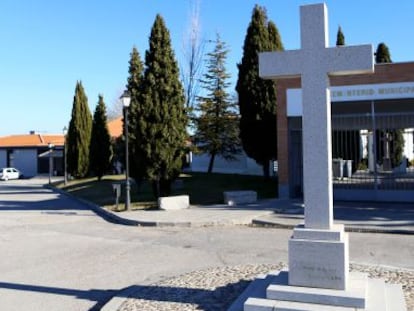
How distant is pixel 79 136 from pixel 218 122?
41.3 feet

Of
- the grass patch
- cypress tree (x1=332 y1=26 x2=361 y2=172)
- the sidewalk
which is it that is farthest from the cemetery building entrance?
the grass patch

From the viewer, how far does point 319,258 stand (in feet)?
19.1

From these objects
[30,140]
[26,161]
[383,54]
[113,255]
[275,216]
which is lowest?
[113,255]

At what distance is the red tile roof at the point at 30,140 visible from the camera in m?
71.1

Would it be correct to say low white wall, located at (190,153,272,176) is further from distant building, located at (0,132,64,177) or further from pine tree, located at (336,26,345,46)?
distant building, located at (0,132,64,177)

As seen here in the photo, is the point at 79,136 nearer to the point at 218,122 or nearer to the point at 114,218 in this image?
the point at 218,122

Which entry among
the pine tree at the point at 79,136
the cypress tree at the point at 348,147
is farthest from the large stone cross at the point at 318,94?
the pine tree at the point at 79,136

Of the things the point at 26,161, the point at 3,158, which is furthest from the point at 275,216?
the point at 3,158

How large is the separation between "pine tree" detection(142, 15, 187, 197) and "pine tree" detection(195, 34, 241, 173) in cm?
1568

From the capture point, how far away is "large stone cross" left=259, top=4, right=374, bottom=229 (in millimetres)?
6051

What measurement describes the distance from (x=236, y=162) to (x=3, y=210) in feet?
74.3

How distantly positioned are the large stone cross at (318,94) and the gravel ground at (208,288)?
1.47m

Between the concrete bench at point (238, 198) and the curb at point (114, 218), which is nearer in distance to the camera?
the curb at point (114, 218)

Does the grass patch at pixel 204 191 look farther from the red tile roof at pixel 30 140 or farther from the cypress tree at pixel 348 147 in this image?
the red tile roof at pixel 30 140
